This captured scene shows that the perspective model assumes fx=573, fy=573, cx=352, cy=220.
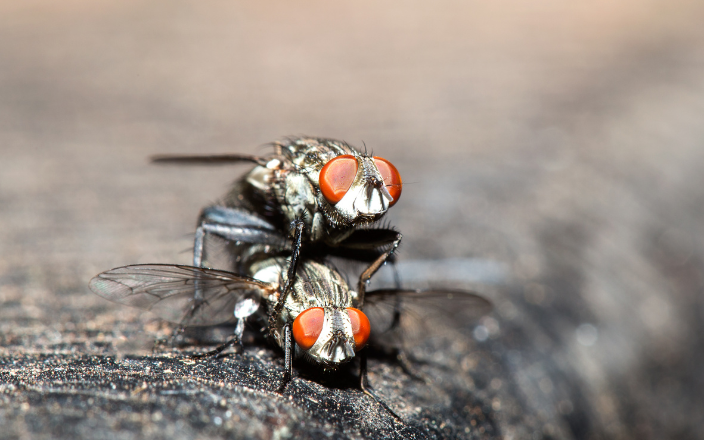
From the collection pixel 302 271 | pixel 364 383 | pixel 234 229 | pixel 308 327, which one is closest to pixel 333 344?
pixel 308 327

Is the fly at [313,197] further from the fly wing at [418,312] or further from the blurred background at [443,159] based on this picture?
the blurred background at [443,159]

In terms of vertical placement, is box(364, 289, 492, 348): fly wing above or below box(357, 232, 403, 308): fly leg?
below

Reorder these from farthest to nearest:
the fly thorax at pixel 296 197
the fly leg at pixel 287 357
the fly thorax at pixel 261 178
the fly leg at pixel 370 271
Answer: the fly thorax at pixel 261 178, the fly thorax at pixel 296 197, the fly leg at pixel 370 271, the fly leg at pixel 287 357

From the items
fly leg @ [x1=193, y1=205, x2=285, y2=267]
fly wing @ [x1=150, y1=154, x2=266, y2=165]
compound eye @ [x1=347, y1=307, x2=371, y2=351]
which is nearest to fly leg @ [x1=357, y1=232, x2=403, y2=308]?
compound eye @ [x1=347, y1=307, x2=371, y2=351]

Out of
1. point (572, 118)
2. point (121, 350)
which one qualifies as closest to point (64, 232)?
point (121, 350)

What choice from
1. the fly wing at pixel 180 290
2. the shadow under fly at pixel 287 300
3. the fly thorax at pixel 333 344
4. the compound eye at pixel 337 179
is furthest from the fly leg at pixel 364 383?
the compound eye at pixel 337 179

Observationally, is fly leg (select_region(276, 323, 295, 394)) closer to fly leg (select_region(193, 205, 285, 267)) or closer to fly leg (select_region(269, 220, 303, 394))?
fly leg (select_region(269, 220, 303, 394))
